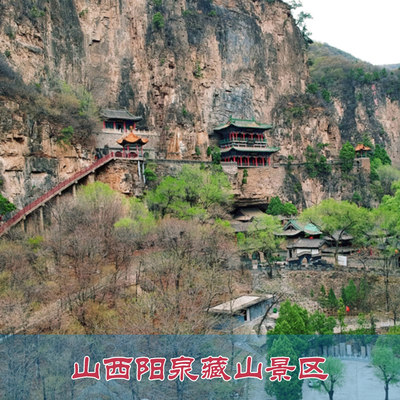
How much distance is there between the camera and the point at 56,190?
35500mm

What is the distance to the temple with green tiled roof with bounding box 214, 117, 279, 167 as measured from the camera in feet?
174

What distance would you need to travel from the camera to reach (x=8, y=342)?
19.1 meters

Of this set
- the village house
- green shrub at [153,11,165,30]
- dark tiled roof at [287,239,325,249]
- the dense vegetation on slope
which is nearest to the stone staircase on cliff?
the village house

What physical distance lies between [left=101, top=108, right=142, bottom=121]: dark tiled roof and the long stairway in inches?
280

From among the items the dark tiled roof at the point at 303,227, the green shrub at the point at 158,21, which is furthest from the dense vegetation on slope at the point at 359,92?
the dark tiled roof at the point at 303,227

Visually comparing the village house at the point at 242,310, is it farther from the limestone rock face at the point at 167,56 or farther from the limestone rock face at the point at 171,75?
the limestone rock face at the point at 167,56

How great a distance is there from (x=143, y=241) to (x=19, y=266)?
7.54 metres

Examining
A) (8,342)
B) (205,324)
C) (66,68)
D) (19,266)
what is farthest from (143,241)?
(66,68)

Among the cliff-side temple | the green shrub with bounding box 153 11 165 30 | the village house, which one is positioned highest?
the green shrub with bounding box 153 11 165 30

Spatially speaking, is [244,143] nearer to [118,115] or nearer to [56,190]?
[118,115]

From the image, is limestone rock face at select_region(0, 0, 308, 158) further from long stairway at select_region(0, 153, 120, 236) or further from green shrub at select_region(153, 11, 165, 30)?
long stairway at select_region(0, 153, 120, 236)

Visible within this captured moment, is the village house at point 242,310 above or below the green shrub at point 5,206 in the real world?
below

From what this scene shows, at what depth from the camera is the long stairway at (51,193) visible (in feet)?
104

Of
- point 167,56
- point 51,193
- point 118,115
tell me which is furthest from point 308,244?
point 167,56
